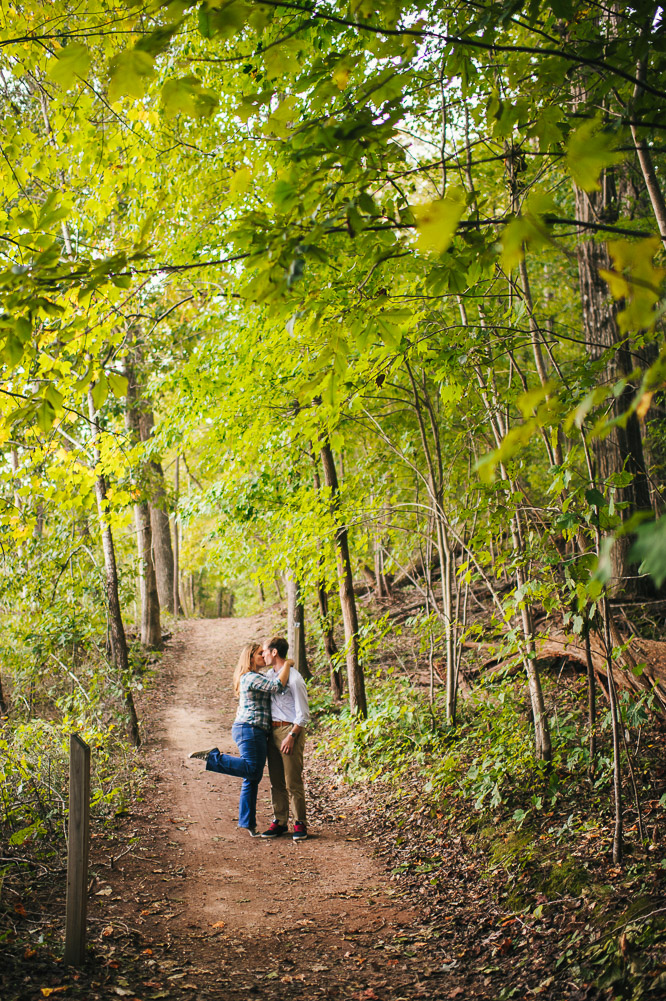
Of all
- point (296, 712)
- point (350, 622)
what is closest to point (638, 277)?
point (296, 712)

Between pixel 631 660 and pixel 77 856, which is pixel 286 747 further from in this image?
pixel 631 660

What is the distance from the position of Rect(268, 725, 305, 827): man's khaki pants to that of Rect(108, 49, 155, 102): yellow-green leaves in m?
5.73

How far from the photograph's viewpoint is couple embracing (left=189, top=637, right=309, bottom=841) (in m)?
6.35

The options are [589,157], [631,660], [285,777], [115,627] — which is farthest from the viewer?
[115,627]

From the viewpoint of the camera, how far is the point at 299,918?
452 centimetres

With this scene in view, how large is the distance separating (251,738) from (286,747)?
36 centimetres

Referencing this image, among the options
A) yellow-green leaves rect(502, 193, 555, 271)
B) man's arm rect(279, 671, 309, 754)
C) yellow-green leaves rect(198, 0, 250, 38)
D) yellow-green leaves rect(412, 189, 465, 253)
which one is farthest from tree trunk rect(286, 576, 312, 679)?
yellow-green leaves rect(412, 189, 465, 253)

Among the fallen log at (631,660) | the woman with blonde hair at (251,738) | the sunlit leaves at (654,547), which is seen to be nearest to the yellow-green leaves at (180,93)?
the sunlit leaves at (654,547)

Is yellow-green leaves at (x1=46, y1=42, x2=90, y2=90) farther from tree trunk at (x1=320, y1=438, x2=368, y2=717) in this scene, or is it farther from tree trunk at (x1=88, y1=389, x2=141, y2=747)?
tree trunk at (x1=88, y1=389, x2=141, y2=747)

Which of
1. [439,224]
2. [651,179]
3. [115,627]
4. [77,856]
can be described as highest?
[651,179]

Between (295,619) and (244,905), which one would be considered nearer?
(244,905)

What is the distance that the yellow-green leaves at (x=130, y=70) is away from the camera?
1941 mm

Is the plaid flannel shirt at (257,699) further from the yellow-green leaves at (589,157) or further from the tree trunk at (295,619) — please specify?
the yellow-green leaves at (589,157)

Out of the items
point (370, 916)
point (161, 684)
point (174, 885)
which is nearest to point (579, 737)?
point (370, 916)
